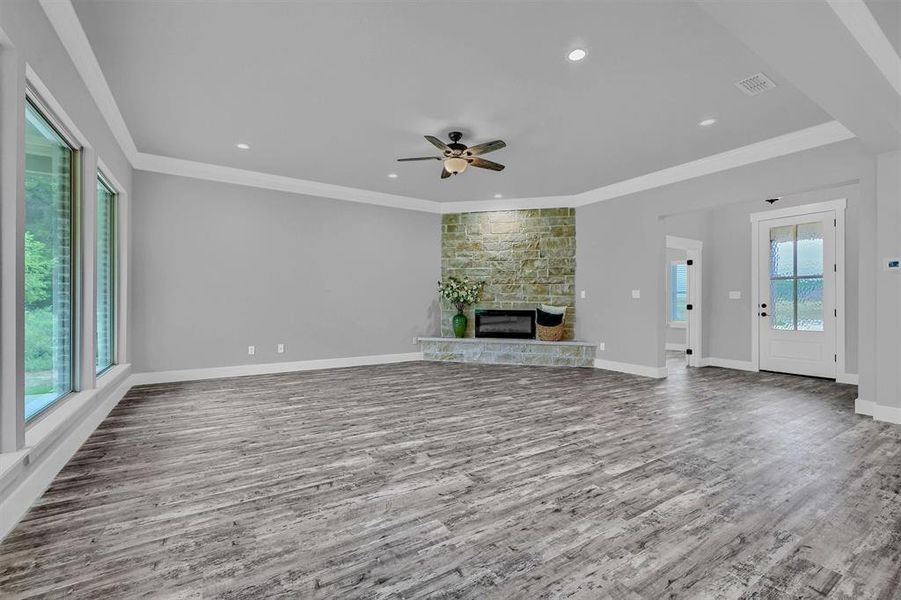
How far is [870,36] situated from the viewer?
2.14 metres

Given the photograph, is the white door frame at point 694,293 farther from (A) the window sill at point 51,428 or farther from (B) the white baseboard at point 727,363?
(A) the window sill at point 51,428

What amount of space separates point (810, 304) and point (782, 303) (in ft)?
1.11

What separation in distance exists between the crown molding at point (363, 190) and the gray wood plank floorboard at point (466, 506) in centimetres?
241

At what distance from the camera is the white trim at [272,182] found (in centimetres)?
495

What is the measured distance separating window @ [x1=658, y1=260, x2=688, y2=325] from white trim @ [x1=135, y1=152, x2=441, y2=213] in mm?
5001

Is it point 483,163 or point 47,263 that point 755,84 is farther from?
point 47,263

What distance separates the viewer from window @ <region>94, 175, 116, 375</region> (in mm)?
4043

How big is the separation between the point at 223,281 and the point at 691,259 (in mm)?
7298

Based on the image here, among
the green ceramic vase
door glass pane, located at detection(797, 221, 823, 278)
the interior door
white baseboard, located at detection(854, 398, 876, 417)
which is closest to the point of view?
white baseboard, located at detection(854, 398, 876, 417)

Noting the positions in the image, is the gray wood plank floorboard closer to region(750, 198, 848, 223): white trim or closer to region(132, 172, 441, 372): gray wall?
region(132, 172, 441, 372): gray wall

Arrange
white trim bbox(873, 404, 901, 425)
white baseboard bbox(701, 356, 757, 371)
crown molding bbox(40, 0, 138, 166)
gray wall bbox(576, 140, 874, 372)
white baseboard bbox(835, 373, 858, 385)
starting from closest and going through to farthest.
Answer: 1. crown molding bbox(40, 0, 138, 166)
2. white trim bbox(873, 404, 901, 425)
3. gray wall bbox(576, 140, 874, 372)
4. white baseboard bbox(835, 373, 858, 385)
5. white baseboard bbox(701, 356, 757, 371)

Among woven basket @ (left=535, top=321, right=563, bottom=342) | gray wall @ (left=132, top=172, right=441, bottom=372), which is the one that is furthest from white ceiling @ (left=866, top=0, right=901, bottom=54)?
gray wall @ (left=132, top=172, right=441, bottom=372)

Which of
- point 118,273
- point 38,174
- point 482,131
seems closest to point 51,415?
point 38,174

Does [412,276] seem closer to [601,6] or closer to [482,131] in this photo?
[482,131]
